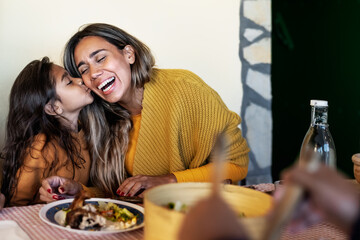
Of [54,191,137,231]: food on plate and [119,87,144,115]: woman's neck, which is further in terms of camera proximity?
[119,87,144,115]: woman's neck

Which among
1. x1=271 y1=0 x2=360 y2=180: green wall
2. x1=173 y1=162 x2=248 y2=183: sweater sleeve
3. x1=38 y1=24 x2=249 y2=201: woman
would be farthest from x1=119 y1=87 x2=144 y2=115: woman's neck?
x1=271 y1=0 x2=360 y2=180: green wall

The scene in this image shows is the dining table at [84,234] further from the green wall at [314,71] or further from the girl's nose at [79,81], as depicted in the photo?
the green wall at [314,71]

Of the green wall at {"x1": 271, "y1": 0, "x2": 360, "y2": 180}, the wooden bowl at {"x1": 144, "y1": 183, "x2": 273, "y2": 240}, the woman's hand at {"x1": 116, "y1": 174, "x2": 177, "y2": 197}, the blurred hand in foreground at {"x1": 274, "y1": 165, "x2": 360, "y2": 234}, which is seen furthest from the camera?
the green wall at {"x1": 271, "y1": 0, "x2": 360, "y2": 180}

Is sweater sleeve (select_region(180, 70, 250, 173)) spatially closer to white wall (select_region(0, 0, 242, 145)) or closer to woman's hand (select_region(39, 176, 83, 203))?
woman's hand (select_region(39, 176, 83, 203))

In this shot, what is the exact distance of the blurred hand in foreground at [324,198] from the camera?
0.45m

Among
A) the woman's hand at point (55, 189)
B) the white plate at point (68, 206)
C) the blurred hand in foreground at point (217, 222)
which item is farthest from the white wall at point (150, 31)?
the blurred hand in foreground at point (217, 222)

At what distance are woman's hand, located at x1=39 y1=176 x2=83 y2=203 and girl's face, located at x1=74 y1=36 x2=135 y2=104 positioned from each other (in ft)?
1.74

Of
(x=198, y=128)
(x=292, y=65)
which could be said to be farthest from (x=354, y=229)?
(x=292, y=65)

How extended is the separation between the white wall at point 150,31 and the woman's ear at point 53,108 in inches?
16.1

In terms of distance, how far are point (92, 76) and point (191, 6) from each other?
44.9 inches

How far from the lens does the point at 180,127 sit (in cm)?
188

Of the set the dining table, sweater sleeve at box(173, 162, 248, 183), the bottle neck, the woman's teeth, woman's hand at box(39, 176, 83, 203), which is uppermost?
the woman's teeth

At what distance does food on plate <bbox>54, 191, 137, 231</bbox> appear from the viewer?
1.02 metres

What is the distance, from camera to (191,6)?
2.74 metres
